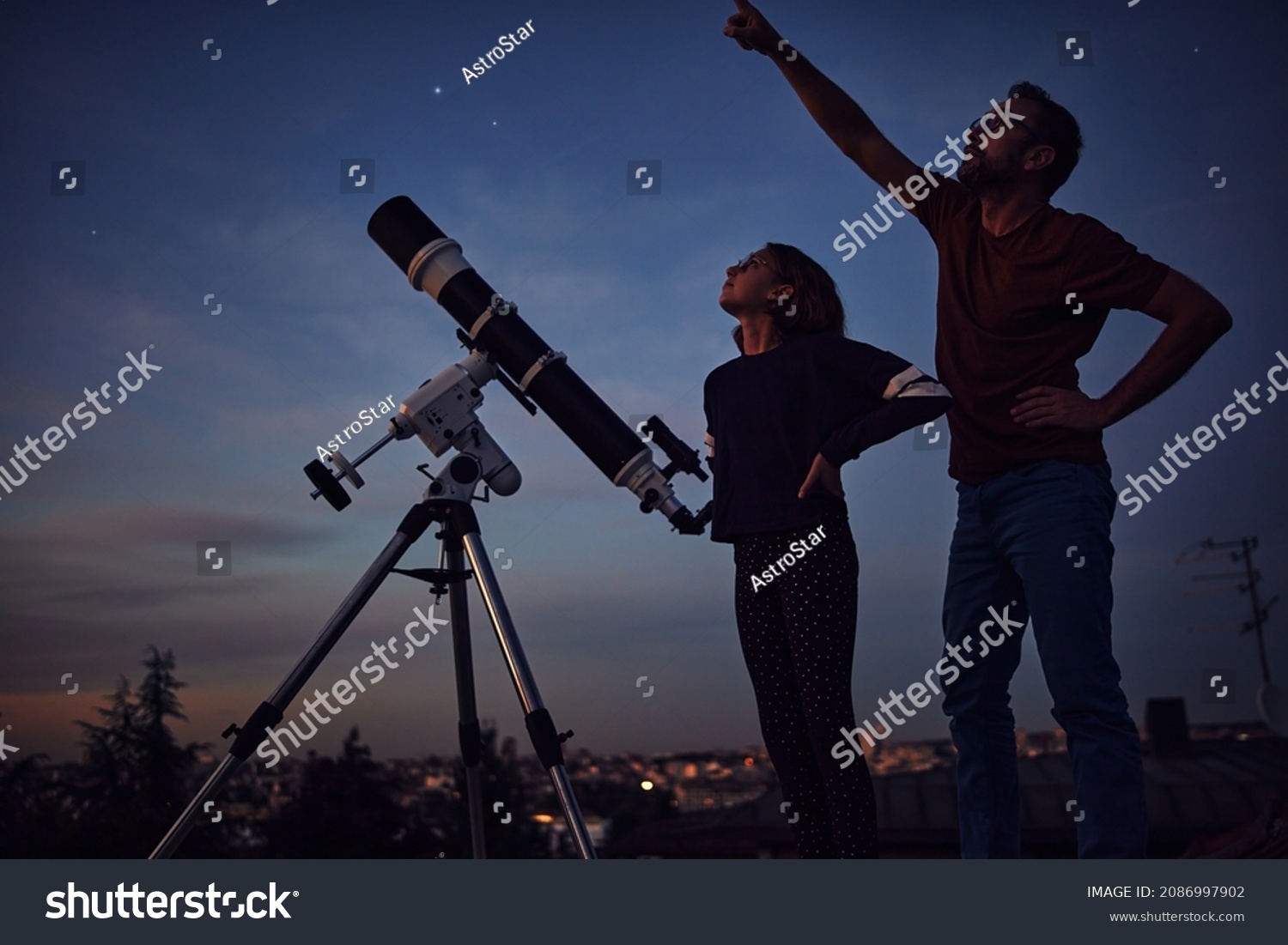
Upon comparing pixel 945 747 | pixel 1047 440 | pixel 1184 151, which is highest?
pixel 1184 151

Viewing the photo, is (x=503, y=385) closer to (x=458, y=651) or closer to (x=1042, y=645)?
(x=458, y=651)

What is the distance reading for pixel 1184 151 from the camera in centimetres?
335

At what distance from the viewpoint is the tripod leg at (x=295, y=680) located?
6.73 feet

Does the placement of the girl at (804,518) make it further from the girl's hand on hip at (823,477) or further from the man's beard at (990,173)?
the man's beard at (990,173)

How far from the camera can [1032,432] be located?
5.80 ft

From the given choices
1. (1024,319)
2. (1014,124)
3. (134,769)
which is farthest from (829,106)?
(134,769)

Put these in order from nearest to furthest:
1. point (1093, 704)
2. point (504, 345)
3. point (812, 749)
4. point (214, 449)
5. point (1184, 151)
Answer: point (1093, 704) → point (812, 749) → point (504, 345) → point (1184, 151) → point (214, 449)

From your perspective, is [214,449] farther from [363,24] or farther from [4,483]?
[363,24]

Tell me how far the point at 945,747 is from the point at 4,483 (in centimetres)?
346

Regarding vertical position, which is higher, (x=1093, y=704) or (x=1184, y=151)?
(x=1184, y=151)

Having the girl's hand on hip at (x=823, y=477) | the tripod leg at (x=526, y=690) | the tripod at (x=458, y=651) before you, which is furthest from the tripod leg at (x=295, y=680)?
the girl's hand on hip at (x=823, y=477)

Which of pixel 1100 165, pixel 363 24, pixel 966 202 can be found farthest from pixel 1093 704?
pixel 363 24

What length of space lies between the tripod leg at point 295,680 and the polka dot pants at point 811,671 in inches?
32.7

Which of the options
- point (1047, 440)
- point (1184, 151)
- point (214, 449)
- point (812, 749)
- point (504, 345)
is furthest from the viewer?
point (214, 449)
